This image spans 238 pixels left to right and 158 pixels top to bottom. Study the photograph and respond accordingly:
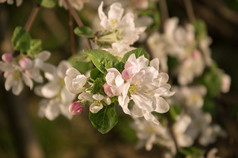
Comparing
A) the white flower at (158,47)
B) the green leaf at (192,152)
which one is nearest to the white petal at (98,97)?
the green leaf at (192,152)

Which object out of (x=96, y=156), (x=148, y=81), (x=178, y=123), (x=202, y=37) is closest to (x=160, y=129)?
(x=178, y=123)

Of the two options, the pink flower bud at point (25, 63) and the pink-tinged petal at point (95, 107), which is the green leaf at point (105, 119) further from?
the pink flower bud at point (25, 63)

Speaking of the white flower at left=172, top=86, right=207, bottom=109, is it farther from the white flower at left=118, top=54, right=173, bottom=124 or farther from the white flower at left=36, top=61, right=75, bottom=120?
the white flower at left=118, top=54, right=173, bottom=124

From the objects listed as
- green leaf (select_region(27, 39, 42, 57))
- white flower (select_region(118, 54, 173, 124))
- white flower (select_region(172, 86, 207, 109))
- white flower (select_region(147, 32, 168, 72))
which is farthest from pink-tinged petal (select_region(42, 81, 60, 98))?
white flower (select_region(172, 86, 207, 109))

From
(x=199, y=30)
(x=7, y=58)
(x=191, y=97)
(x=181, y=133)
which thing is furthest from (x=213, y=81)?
(x=7, y=58)

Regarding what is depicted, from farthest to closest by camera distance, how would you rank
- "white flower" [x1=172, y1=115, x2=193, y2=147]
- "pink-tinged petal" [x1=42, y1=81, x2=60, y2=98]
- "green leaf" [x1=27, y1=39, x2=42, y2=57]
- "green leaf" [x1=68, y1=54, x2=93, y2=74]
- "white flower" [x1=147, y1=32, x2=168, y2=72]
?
"white flower" [x1=147, y1=32, x2=168, y2=72]
"white flower" [x1=172, y1=115, x2=193, y2=147]
"pink-tinged petal" [x1=42, y1=81, x2=60, y2=98]
"green leaf" [x1=27, y1=39, x2=42, y2=57]
"green leaf" [x1=68, y1=54, x2=93, y2=74]

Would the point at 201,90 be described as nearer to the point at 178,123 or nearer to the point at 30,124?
the point at 178,123
